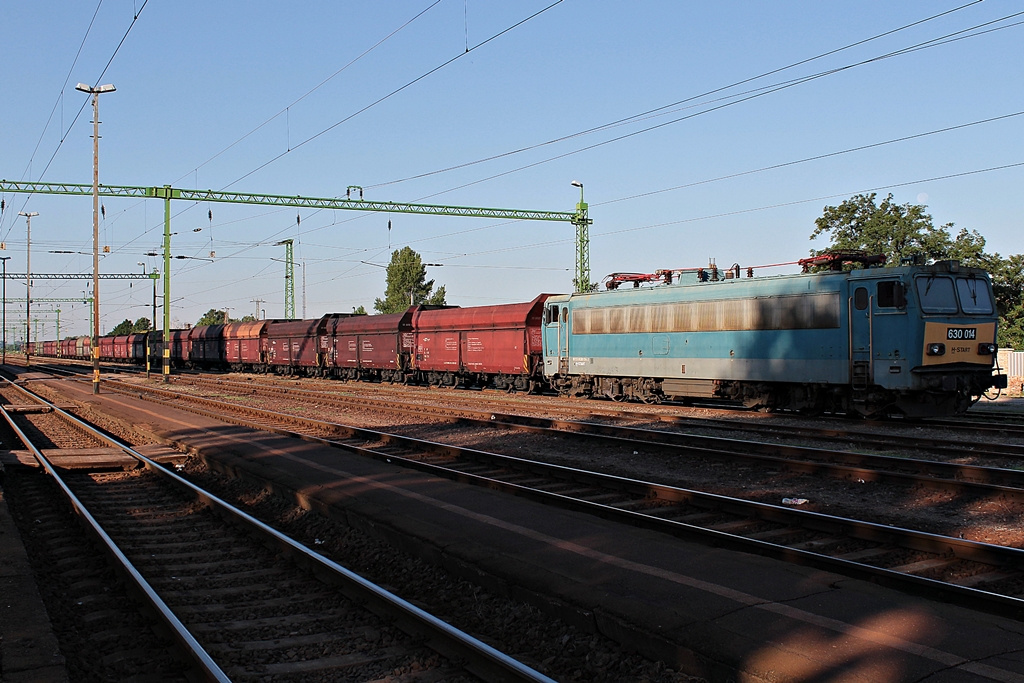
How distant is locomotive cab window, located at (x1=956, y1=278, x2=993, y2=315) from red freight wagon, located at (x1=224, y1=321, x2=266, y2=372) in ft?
142

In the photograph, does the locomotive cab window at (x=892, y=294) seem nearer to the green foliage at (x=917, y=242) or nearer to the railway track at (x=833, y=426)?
the railway track at (x=833, y=426)

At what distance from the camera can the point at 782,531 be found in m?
8.41

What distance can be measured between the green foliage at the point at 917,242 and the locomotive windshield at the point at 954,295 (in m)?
22.8

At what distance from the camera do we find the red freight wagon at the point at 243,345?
5319 cm

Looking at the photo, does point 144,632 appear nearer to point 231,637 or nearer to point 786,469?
point 231,637

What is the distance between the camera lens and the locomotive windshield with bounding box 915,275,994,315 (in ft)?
54.5

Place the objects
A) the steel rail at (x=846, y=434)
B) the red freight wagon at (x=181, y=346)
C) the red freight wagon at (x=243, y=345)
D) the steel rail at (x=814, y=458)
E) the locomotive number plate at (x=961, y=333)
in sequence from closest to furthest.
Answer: the steel rail at (x=814, y=458) → the steel rail at (x=846, y=434) → the locomotive number plate at (x=961, y=333) → the red freight wagon at (x=243, y=345) → the red freight wagon at (x=181, y=346)

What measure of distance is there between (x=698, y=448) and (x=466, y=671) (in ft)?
29.8

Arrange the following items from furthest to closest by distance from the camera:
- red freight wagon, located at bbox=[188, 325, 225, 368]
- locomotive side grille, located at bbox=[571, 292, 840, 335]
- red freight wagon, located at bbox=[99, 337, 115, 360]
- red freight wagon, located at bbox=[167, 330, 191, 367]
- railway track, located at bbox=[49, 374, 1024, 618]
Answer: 1. red freight wagon, located at bbox=[99, 337, 115, 360]
2. red freight wagon, located at bbox=[167, 330, 191, 367]
3. red freight wagon, located at bbox=[188, 325, 225, 368]
4. locomotive side grille, located at bbox=[571, 292, 840, 335]
5. railway track, located at bbox=[49, 374, 1024, 618]

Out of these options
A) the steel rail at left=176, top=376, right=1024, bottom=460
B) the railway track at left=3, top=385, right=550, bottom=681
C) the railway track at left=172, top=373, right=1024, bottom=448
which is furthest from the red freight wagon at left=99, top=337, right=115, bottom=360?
the railway track at left=3, top=385, right=550, bottom=681

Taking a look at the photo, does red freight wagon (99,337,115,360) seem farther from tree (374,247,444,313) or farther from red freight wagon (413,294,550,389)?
red freight wagon (413,294,550,389)

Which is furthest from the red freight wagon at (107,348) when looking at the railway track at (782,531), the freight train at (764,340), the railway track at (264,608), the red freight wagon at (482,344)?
the railway track at (264,608)


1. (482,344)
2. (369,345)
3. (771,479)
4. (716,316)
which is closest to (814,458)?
(771,479)

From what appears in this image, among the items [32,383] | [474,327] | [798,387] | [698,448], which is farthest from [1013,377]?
[32,383]
